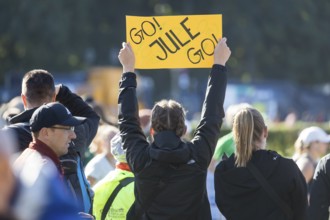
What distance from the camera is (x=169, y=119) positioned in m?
5.07

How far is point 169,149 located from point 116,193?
111cm

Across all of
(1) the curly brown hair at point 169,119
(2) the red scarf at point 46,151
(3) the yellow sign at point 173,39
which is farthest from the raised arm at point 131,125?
(2) the red scarf at point 46,151

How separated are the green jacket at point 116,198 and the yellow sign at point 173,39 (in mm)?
892

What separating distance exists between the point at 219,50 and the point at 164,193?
3.04 feet

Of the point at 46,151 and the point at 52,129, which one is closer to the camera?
the point at 46,151

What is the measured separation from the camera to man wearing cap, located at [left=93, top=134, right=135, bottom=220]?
233 inches

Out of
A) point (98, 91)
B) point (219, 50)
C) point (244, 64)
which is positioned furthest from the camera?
point (244, 64)

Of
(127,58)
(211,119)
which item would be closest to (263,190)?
(211,119)

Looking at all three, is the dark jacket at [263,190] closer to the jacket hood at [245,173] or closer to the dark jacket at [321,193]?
the jacket hood at [245,173]

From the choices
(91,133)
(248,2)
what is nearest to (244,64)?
(248,2)

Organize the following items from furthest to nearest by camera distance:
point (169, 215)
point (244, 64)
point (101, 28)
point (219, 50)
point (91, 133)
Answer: point (244, 64) → point (101, 28) → point (91, 133) → point (219, 50) → point (169, 215)

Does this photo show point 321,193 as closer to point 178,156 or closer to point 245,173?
point 245,173

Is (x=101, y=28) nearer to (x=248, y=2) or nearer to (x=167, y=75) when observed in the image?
(x=167, y=75)

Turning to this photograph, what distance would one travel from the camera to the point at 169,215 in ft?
16.3
